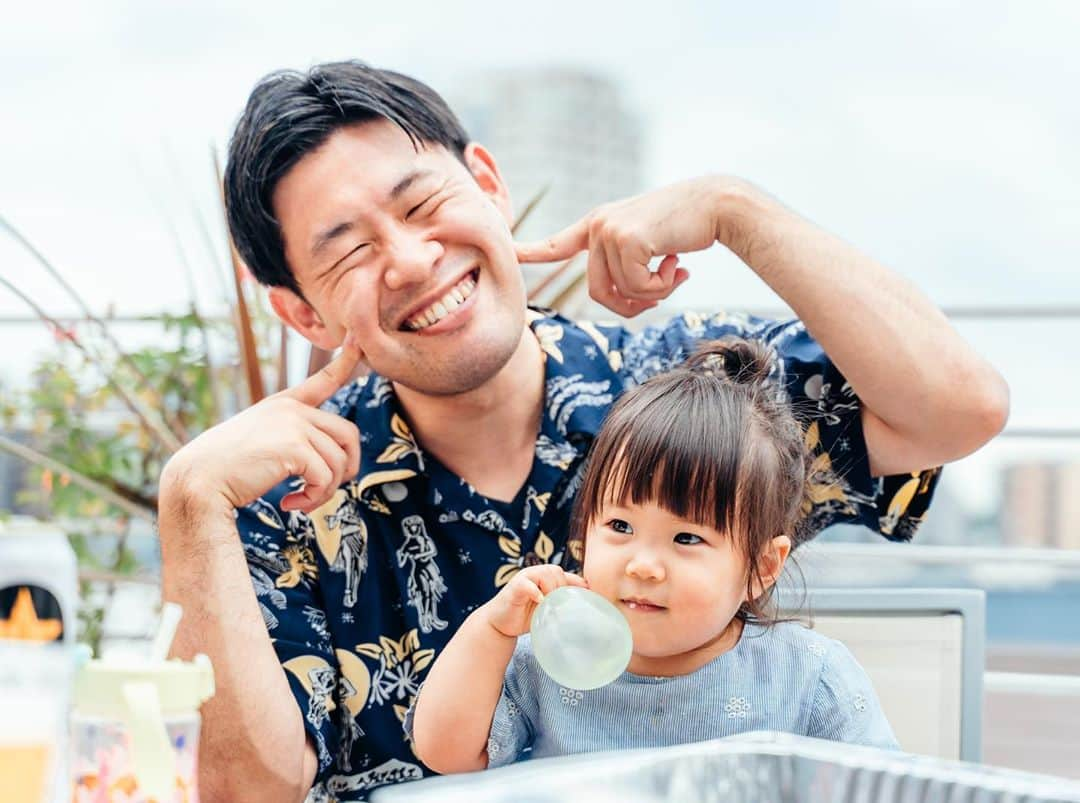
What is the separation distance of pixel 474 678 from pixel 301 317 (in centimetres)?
77

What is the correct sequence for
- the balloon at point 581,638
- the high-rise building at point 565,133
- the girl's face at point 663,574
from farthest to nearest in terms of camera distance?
the high-rise building at point 565,133, the girl's face at point 663,574, the balloon at point 581,638

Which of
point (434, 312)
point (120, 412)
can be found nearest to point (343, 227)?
point (434, 312)

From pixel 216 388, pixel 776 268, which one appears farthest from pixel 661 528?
pixel 216 388

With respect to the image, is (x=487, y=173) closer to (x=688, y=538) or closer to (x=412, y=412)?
(x=412, y=412)

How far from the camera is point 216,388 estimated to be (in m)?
2.60

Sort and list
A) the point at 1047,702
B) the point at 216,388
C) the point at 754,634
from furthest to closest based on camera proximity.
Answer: the point at 1047,702 < the point at 216,388 < the point at 754,634

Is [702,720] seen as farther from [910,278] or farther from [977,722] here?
[910,278]

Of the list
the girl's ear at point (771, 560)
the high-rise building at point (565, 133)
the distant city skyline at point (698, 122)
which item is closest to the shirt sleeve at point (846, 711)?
the girl's ear at point (771, 560)

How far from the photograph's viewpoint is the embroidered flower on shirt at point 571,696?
1.12 m

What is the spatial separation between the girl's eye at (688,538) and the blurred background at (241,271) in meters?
0.40

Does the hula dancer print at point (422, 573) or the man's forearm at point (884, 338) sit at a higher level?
the man's forearm at point (884, 338)

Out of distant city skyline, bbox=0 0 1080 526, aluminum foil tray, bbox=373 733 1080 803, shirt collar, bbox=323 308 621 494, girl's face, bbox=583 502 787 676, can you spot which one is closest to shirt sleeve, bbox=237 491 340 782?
shirt collar, bbox=323 308 621 494

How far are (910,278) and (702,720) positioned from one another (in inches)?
26.0

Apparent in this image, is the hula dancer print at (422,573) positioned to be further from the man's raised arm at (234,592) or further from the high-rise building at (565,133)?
the high-rise building at (565,133)
